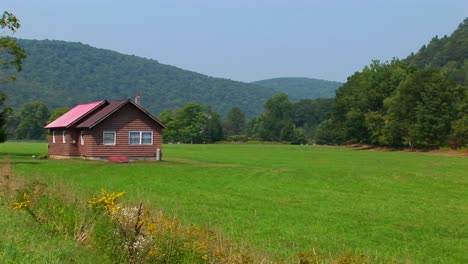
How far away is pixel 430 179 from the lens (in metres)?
33.7

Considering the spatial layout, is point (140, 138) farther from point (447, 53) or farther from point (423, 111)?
point (447, 53)

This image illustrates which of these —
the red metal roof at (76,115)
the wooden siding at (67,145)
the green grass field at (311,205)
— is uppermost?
the red metal roof at (76,115)

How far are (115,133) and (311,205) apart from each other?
1098 inches

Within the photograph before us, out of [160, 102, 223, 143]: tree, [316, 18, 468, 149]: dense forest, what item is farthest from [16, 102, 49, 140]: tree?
[316, 18, 468, 149]: dense forest

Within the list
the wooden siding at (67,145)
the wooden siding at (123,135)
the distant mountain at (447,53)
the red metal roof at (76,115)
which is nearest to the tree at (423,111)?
the wooden siding at (123,135)

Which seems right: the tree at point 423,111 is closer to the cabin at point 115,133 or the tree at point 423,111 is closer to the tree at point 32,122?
the cabin at point 115,133

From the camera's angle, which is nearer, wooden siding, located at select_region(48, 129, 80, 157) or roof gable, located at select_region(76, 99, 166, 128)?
roof gable, located at select_region(76, 99, 166, 128)

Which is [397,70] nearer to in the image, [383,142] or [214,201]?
[383,142]

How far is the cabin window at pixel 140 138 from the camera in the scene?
47438mm

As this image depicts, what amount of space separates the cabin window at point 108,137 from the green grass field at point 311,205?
6.81m

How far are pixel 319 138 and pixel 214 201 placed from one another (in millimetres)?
130564

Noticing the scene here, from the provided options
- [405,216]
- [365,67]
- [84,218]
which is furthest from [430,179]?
[365,67]

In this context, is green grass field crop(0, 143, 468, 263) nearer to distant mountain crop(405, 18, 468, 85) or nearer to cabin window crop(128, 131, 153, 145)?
cabin window crop(128, 131, 153, 145)

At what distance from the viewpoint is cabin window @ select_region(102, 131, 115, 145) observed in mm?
46606
